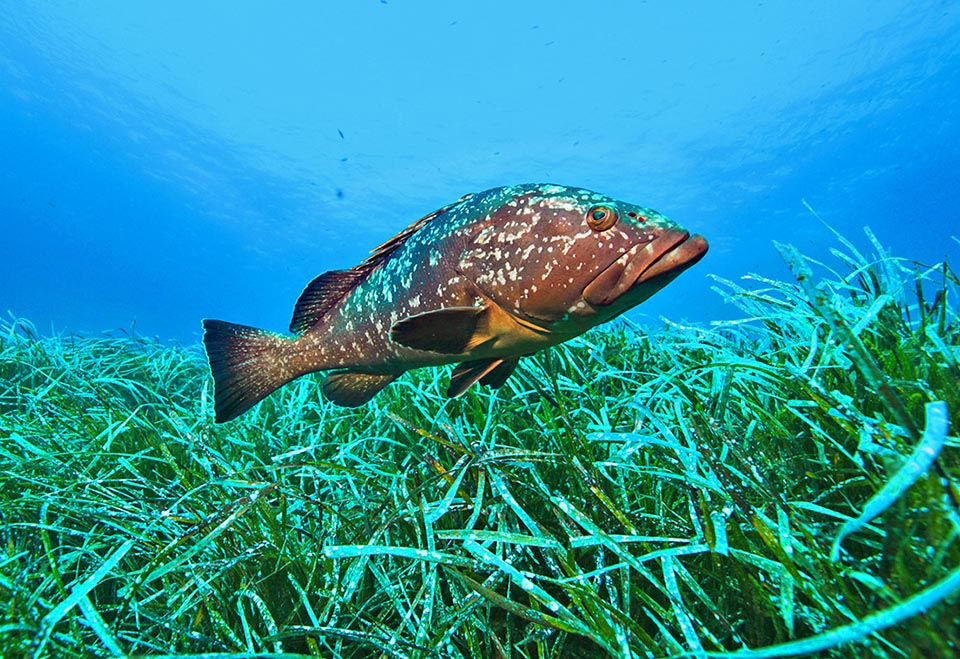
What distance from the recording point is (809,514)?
1.63 meters

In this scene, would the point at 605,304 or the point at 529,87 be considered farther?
the point at 529,87

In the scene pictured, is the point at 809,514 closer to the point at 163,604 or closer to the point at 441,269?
the point at 441,269

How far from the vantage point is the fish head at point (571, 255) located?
1.95 metres

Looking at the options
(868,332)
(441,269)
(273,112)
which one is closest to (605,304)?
(441,269)

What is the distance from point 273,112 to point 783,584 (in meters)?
70.7

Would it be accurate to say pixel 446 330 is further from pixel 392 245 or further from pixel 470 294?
pixel 392 245

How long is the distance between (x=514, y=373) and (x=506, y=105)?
58.8 metres

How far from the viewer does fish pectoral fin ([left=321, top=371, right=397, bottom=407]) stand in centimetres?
305

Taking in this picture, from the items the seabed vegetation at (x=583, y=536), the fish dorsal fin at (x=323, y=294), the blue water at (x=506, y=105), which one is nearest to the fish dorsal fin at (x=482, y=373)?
the seabed vegetation at (x=583, y=536)

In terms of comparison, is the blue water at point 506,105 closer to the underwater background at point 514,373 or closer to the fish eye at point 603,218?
the underwater background at point 514,373

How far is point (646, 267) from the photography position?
194cm

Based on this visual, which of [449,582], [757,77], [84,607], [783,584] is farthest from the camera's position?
[757,77]

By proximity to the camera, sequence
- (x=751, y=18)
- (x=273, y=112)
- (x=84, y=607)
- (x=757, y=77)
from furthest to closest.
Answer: (x=273, y=112) < (x=757, y=77) < (x=751, y=18) < (x=84, y=607)

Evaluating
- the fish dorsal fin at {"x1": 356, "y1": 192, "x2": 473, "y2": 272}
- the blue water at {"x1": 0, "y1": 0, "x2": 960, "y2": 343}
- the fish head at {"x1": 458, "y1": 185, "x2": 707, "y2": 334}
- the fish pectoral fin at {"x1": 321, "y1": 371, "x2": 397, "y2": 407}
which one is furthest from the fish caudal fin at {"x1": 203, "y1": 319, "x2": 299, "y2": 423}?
the blue water at {"x1": 0, "y1": 0, "x2": 960, "y2": 343}
